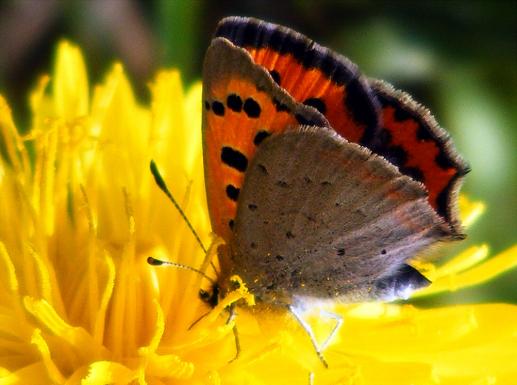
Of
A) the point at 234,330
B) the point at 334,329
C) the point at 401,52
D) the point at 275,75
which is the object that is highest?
the point at 401,52

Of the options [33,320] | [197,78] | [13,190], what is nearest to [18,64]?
[197,78]

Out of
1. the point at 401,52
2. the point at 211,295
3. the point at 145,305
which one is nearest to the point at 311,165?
the point at 211,295

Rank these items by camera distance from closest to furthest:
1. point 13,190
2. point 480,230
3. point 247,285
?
point 247,285
point 13,190
point 480,230

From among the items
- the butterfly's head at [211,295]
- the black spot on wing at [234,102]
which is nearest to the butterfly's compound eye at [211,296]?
the butterfly's head at [211,295]

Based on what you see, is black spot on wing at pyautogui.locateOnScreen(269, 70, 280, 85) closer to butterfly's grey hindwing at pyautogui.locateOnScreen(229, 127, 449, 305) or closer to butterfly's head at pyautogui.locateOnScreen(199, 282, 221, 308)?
butterfly's grey hindwing at pyautogui.locateOnScreen(229, 127, 449, 305)

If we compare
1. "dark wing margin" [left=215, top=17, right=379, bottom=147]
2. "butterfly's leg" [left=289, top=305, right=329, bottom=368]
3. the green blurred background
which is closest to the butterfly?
"dark wing margin" [left=215, top=17, right=379, bottom=147]

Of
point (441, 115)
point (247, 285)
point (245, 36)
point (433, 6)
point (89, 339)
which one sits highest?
point (433, 6)

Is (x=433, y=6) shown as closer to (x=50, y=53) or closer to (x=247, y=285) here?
(x=50, y=53)

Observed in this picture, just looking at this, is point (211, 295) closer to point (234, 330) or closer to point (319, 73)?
point (234, 330)
